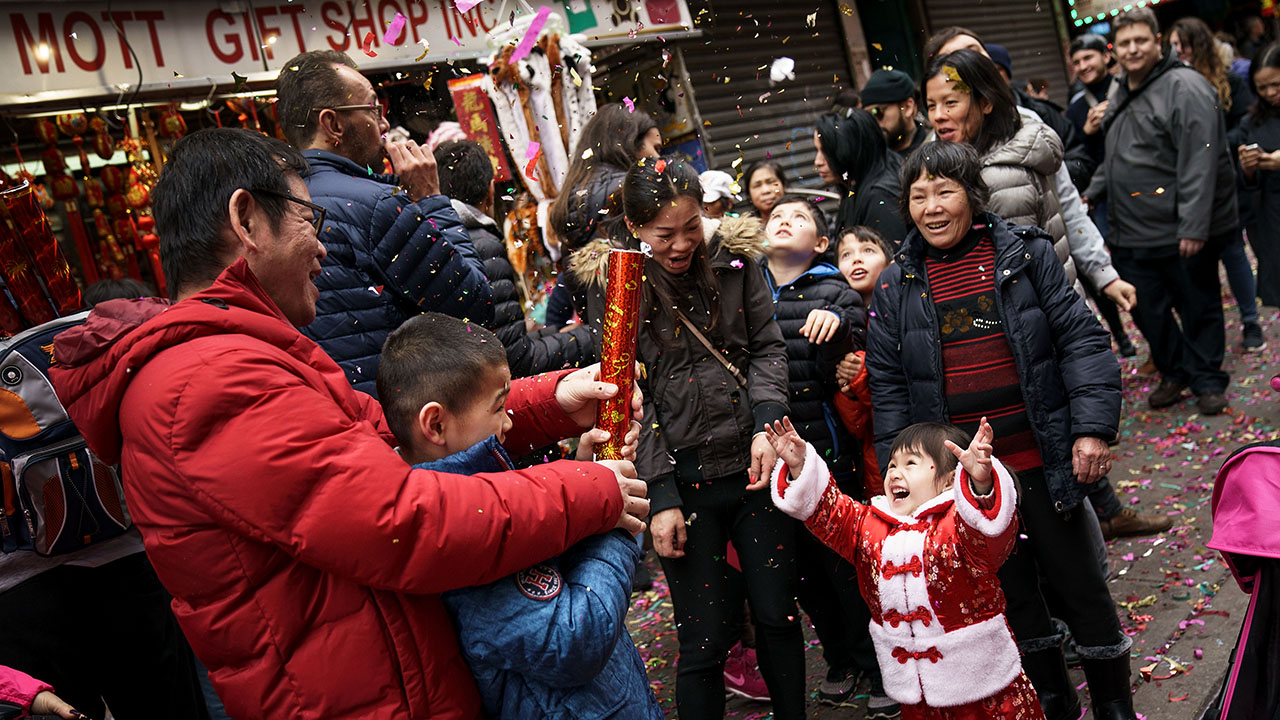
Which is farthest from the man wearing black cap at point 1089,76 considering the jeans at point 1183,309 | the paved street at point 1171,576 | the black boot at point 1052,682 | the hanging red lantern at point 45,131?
the hanging red lantern at point 45,131

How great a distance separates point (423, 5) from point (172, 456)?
19.1 feet

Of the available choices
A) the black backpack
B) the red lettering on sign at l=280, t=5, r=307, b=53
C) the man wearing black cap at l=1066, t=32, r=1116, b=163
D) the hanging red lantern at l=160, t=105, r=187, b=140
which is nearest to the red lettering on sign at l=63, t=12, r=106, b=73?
the hanging red lantern at l=160, t=105, r=187, b=140

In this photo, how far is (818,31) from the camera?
386 inches

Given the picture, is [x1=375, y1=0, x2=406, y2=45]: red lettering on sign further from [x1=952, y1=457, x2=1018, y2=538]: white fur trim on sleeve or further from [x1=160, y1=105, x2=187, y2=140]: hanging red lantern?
[x1=952, y1=457, x2=1018, y2=538]: white fur trim on sleeve

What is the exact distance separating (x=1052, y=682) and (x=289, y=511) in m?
2.48

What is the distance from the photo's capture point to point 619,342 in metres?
1.92

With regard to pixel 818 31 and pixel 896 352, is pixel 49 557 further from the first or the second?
pixel 818 31

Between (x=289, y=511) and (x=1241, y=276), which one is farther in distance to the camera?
(x=1241, y=276)

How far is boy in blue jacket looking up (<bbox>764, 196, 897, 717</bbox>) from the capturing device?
344 cm

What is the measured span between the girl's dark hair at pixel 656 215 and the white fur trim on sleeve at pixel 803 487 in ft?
1.93

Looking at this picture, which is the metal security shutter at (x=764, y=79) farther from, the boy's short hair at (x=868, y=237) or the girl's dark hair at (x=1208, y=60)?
the boy's short hair at (x=868, y=237)

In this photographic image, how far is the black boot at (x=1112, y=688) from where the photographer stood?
286cm

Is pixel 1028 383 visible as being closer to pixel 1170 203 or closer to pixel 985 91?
pixel 985 91

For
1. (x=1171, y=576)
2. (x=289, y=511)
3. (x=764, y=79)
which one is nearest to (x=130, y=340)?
(x=289, y=511)
